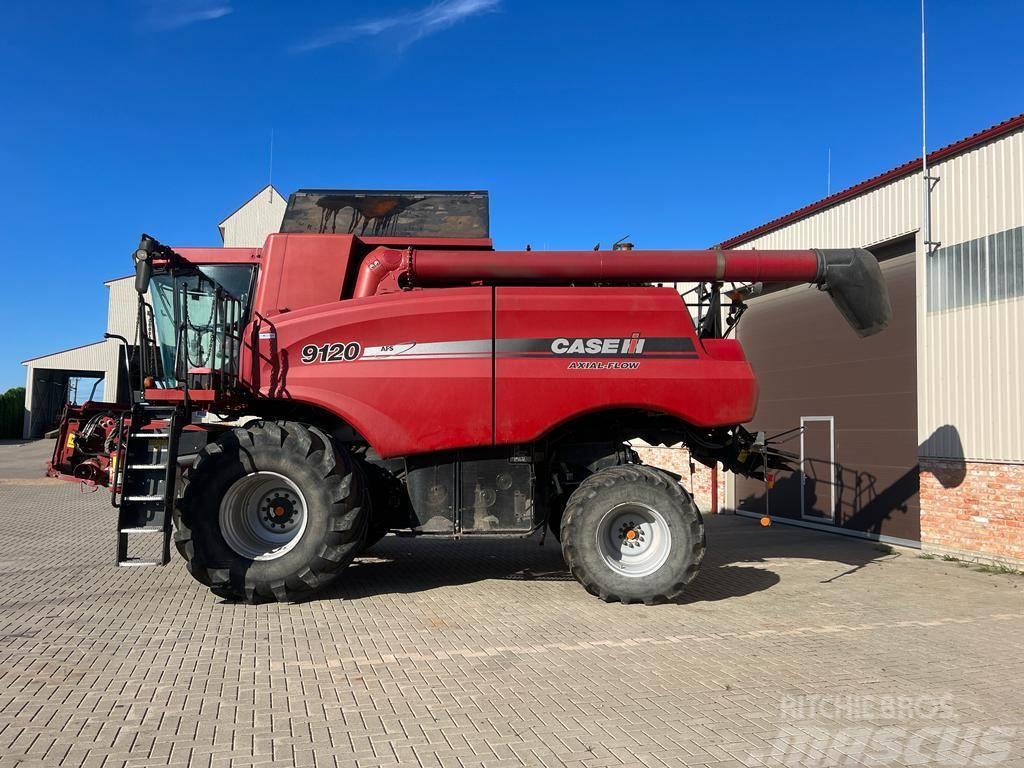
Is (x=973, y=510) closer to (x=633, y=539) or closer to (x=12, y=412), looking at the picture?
(x=633, y=539)

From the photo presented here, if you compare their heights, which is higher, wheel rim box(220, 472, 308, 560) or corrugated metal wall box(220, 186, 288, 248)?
corrugated metal wall box(220, 186, 288, 248)

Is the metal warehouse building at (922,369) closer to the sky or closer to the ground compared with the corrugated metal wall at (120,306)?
closer to the ground

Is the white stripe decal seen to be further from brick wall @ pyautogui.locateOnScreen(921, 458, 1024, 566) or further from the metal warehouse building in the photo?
brick wall @ pyautogui.locateOnScreen(921, 458, 1024, 566)

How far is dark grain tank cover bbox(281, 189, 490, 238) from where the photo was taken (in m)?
8.19

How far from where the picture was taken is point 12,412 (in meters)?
40.1

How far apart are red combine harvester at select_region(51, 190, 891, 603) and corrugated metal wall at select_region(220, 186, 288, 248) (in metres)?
24.8

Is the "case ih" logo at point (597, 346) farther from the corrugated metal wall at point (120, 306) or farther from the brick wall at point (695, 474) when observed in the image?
the corrugated metal wall at point (120, 306)

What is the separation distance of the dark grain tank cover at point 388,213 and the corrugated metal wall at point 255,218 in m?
24.3

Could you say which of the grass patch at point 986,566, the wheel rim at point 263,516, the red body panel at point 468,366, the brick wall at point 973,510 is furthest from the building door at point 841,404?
the wheel rim at point 263,516

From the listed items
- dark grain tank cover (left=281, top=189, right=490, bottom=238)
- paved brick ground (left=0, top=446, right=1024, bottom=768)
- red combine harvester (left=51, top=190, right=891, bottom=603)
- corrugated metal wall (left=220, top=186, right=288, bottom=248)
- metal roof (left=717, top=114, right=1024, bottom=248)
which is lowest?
paved brick ground (left=0, top=446, right=1024, bottom=768)

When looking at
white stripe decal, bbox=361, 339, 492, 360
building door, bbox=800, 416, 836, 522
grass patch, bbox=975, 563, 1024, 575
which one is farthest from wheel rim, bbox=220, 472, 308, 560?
building door, bbox=800, 416, 836, 522

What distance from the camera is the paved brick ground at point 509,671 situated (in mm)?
3928

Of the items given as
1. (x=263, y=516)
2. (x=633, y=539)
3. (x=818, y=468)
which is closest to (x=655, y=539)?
(x=633, y=539)

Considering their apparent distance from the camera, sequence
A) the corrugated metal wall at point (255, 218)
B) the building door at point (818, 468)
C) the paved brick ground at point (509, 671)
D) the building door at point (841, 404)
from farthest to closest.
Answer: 1. the corrugated metal wall at point (255, 218)
2. the building door at point (818, 468)
3. the building door at point (841, 404)
4. the paved brick ground at point (509, 671)
